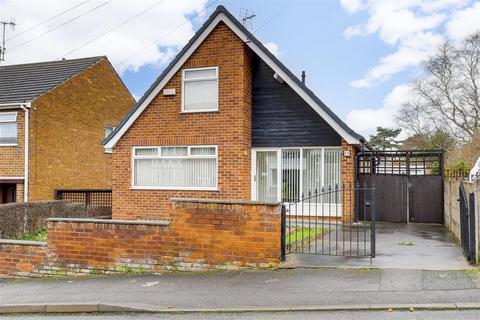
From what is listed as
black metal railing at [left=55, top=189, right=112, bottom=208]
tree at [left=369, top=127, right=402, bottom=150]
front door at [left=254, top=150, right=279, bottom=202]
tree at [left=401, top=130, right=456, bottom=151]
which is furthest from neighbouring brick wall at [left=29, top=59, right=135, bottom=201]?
tree at [left=369, top=127, right=402, bottom=150]

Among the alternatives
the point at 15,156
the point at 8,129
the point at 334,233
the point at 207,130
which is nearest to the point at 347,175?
the point at 334,233

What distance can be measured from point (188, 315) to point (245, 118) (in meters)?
9.35

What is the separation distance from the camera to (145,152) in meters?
16.4

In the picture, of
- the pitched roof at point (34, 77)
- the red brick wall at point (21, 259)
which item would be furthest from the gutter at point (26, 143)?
the red brick wall at point (21, 259)

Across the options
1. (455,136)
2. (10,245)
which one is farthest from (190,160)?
(455,136)

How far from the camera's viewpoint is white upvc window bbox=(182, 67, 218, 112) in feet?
50.9

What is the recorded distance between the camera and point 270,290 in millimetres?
7492

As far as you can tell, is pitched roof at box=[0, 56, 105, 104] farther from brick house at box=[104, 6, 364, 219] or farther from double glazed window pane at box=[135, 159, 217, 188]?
double glazed window pane at box=[135, 159, 217, 188]

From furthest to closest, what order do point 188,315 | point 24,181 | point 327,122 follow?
1. point 24,181
2. point 327,122
3. point 188,315

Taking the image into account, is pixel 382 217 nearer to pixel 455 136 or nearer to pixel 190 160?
pixel 190 160

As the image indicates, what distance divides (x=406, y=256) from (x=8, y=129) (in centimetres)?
1702

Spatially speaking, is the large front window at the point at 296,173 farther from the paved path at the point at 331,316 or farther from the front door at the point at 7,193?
the front door at the point at 7,193

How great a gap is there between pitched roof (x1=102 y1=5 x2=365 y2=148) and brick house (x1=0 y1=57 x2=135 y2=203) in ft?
18.6

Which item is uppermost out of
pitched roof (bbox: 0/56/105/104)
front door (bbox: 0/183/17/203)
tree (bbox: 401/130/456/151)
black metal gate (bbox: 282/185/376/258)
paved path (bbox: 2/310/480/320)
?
pitched roof (bbox: 0/56/105/104)
